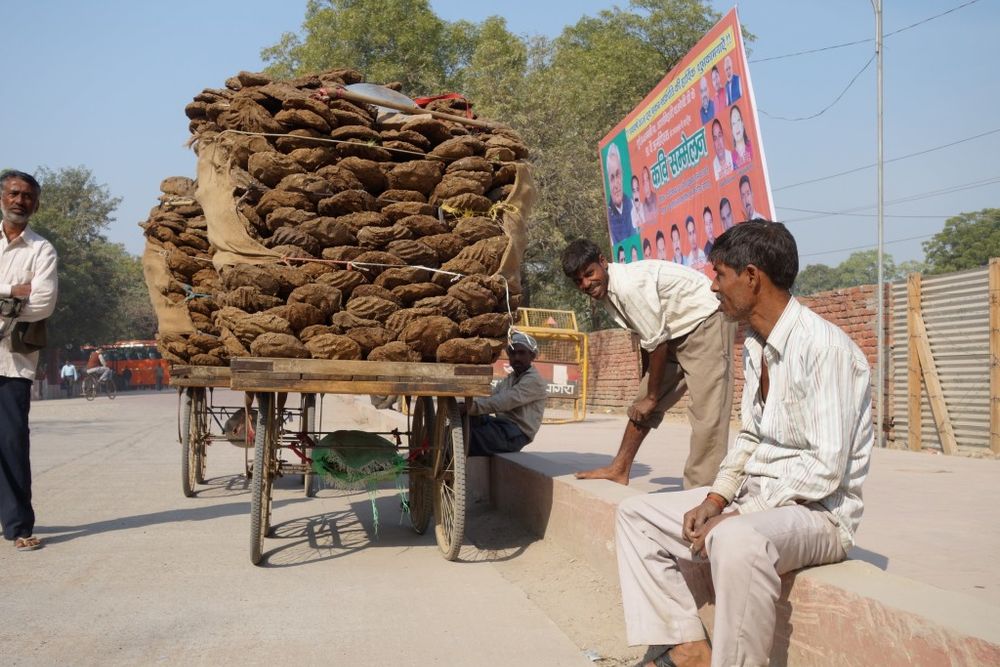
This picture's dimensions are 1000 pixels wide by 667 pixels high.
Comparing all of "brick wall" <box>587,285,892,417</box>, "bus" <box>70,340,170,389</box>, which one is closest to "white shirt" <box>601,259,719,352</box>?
"brick wall" <box>587,285,892,417</box>

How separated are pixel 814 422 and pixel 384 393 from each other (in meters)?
3.04

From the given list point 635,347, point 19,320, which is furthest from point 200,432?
point 635,347

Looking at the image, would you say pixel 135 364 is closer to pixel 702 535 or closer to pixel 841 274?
pixel 702 535

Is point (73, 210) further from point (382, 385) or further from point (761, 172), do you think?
point (382, 385)

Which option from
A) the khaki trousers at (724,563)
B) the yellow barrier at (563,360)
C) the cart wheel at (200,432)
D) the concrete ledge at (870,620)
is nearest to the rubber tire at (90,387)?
the yellow barrier at (563,360)

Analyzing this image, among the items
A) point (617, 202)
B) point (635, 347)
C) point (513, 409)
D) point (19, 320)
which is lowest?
point (513, 409)

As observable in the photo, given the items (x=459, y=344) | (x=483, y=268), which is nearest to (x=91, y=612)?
(x=459, y=344)

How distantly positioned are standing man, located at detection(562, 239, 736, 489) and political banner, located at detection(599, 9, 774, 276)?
616 cm

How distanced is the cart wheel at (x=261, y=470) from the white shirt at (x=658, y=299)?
2112mm

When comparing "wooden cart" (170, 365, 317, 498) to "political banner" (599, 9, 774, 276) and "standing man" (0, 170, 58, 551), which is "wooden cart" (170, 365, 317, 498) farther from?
"political banner" (599, 9, 774, 276)

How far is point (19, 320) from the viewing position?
19.6 ft

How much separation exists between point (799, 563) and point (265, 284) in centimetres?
343

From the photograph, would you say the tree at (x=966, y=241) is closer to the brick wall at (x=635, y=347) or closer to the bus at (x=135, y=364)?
the brick wall at (x=635, y=347)

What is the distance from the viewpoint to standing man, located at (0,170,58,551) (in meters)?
5.74
